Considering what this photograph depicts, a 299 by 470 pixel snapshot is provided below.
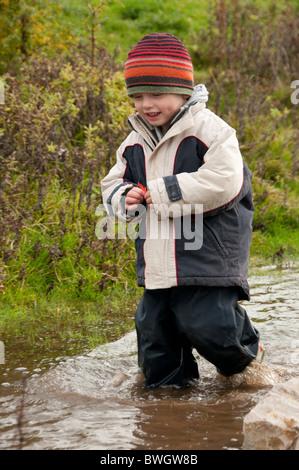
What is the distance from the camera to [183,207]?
9.48 ft

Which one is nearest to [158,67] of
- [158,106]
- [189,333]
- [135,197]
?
[158,106]

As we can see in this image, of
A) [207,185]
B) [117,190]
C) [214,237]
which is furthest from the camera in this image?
[117,190]

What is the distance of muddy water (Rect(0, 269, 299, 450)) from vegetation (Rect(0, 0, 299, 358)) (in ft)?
1.83

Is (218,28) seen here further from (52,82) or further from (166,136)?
(166,136)

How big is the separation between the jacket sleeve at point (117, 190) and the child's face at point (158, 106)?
10.6 inches

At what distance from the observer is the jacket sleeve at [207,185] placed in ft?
9.33

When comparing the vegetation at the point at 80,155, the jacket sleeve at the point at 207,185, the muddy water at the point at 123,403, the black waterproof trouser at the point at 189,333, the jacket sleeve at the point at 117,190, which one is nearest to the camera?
the muddy water at the point at 123,403

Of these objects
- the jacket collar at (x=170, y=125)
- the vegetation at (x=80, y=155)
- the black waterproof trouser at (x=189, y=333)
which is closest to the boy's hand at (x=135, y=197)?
the jacket collar at (x=170, y=125)

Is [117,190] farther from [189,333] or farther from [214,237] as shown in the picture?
[189,333]

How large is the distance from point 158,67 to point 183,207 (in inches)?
24.9

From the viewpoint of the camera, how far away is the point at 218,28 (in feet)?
35.8

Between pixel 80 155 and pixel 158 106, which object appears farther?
pixel 80 155

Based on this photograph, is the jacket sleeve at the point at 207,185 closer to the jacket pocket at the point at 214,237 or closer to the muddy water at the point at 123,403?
A: the jacket pocket at the point at 214,237

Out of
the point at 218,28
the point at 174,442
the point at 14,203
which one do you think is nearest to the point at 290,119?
the point at 218,28
